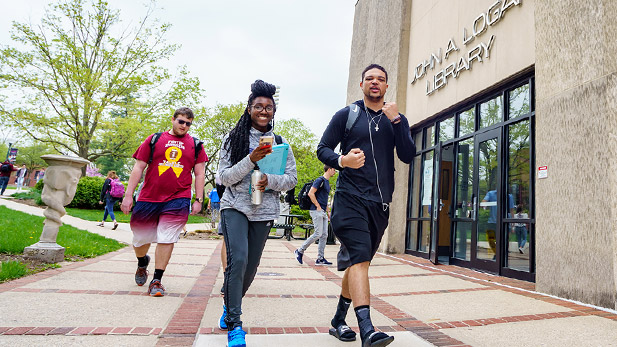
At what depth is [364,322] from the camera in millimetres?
2377

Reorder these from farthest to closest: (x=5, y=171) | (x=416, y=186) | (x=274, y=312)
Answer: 1. (x=5, y=171)
2. (x=416, y=186)
3. (x=274, y=312)

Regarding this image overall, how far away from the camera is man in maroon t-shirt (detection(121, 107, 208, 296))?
13.5 feet

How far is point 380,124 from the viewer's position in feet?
9.51

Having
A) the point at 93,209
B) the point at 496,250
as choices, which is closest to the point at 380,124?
the point at 496,250

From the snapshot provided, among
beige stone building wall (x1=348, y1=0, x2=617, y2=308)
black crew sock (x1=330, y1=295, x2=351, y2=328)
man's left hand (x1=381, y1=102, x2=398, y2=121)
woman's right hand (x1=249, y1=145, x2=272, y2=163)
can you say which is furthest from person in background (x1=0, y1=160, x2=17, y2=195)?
man's left hand (x1=381, y1=102, x2=398, y2=121)

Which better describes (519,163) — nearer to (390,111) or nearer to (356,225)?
(390,111)

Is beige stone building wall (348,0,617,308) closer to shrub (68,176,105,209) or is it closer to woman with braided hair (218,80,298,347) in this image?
woman with braided hair (218,80,298,347)

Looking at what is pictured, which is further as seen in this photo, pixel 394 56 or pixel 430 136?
pixel 394 56

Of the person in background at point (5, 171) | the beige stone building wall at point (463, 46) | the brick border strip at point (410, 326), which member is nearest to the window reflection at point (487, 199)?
the beige stone building wall at point (463, 46)

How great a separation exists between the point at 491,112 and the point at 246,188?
5808 millimetres

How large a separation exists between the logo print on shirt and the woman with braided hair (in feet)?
5.02

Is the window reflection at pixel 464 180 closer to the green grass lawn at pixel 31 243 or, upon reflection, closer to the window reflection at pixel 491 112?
the window reflection at pixel 491 112

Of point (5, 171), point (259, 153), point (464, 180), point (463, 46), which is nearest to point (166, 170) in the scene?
point (259, 153)

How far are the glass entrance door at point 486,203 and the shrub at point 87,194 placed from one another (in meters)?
17.3
